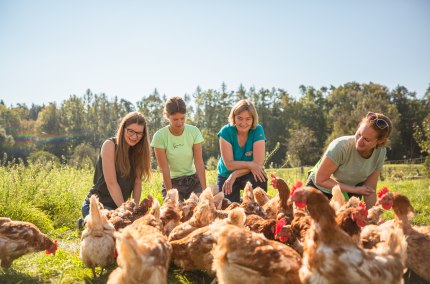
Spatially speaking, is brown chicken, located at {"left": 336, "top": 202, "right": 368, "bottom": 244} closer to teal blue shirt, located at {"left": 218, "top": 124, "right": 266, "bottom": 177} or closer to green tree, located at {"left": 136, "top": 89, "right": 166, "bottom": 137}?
teal blue shirt, located at {"left": 218, "top": 124, "right": 266, "bottom": 177}

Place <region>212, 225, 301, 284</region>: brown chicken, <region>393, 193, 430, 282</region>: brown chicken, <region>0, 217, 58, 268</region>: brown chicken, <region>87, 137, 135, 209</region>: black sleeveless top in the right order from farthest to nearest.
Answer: <region>87, 137, 135, 209</region>: black sleeveless top → <region>0, 217, 58, 268</region>: brown chicken → <region>393, 193, 430, 282</region>: brown chicken → <region>212, 225, 301, 284</region>: brown chicken

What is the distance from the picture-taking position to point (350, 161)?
4.46 m

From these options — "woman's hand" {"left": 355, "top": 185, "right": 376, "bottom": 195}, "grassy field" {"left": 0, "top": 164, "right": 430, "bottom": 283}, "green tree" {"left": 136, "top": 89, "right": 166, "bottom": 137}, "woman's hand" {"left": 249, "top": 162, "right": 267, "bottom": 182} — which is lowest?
"grassy field" {"left": 0, "top": 164, "right": 430, "bottom": 283}

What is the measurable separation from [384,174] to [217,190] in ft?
61.2

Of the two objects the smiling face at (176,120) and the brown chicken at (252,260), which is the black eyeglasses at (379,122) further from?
the smiling face at (176,120)

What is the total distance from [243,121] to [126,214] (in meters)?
2.27

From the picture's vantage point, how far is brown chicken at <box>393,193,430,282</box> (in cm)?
301

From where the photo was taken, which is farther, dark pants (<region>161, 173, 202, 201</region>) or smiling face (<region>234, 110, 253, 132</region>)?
dark pants (<region>161, 173, 202, 201</region>)

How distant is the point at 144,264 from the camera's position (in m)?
2.40

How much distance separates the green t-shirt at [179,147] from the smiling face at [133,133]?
0.60 meters

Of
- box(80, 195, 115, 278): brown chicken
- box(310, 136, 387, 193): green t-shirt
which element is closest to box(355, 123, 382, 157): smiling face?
box(310, 136, 387, 193): green t-shirt

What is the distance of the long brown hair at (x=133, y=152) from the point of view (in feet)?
15.7

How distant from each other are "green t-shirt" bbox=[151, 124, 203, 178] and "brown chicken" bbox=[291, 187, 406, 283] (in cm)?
317

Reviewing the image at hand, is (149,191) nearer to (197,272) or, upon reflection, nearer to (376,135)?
(197,272)
